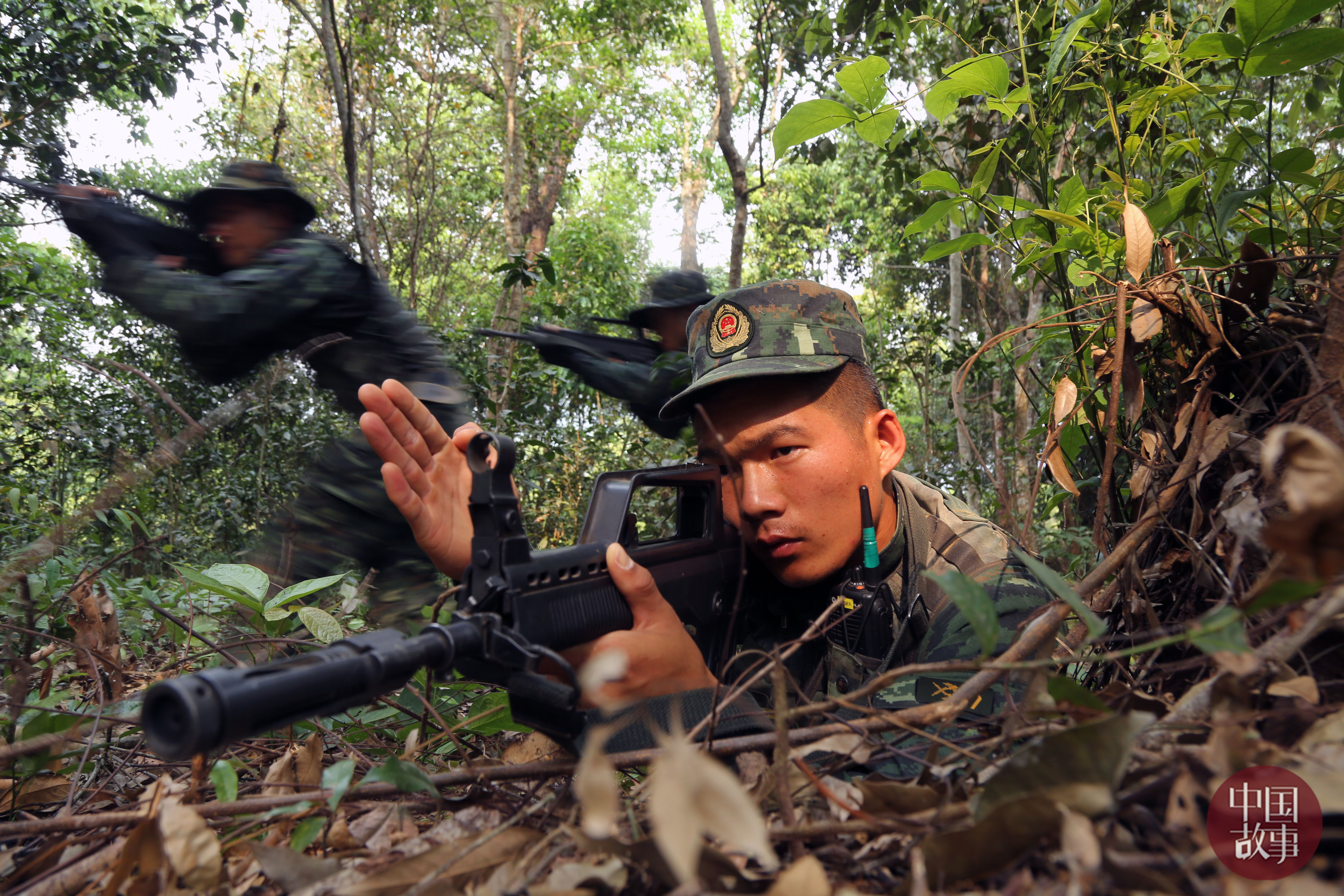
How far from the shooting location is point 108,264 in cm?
233

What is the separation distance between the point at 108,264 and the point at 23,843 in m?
1.91

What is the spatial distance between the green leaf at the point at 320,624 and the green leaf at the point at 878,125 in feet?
4.52

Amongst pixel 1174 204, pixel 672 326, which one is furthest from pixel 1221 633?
pixel 672 326

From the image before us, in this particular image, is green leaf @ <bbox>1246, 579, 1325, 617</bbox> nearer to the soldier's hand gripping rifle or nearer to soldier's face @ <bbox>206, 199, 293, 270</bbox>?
the soldier's hand gripping rifle

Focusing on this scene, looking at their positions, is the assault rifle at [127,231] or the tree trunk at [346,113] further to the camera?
the tree trunk at [346,113]

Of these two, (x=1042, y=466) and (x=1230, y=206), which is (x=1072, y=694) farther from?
(x=1230, y=206)

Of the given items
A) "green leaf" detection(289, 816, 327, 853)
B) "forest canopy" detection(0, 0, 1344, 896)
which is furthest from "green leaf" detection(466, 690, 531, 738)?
"green leaf" detection(289, 816, 327, 853)

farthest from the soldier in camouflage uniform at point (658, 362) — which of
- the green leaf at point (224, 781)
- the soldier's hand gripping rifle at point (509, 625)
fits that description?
the green leaf at point (224, 781)

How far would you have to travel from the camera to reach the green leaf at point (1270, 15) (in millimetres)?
1009

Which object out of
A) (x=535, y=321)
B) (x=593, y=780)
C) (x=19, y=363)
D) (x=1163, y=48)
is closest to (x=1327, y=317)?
(x=1163, y=48)

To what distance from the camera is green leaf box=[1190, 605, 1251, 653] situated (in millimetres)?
567

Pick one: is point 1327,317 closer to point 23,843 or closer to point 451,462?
point 451,462

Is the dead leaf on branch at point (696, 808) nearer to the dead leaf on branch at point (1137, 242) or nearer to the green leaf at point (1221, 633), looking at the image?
the green leaf at point (1221, 633)

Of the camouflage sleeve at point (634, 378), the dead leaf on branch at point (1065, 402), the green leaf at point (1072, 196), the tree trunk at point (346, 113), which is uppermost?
the tree trunk at point (346, 113)
